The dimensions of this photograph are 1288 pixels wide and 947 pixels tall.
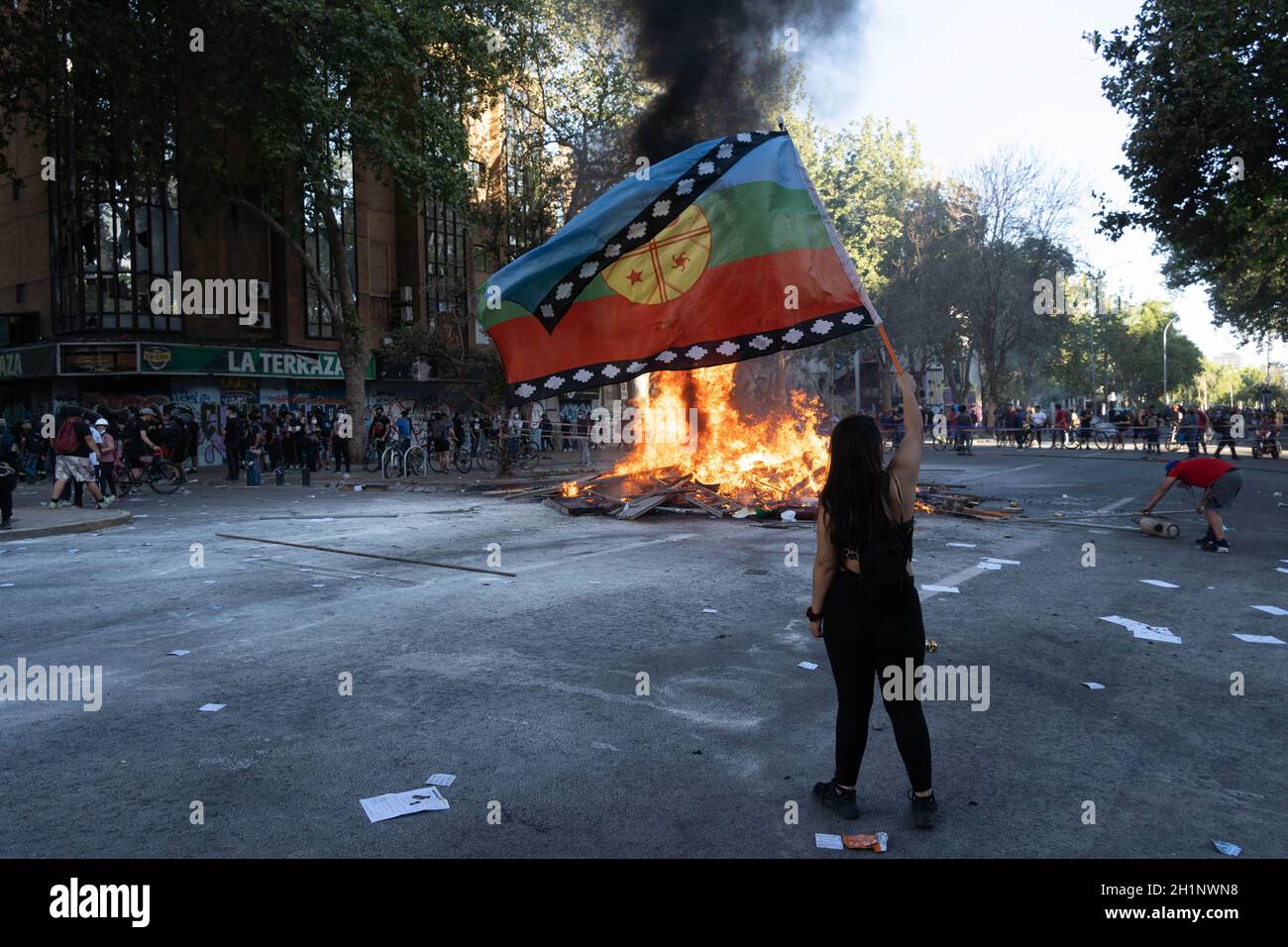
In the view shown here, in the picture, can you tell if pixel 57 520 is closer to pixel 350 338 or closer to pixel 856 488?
pixel 350 338

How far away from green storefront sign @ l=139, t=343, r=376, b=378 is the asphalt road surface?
19.5m

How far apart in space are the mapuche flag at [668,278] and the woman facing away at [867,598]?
2802 mm

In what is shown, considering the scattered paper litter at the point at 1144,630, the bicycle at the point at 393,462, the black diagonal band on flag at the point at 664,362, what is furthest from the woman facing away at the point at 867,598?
the bicycle at the point at 393,462

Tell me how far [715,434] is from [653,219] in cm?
1123

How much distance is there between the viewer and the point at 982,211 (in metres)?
43.6

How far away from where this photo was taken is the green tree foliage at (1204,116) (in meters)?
15.2

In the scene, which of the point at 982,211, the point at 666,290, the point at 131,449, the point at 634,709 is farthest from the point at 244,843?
the point at 982,211

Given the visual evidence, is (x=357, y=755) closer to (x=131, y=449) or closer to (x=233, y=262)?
(x=131, y=449)

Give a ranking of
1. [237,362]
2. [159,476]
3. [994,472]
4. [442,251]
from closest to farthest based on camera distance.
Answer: [159,476], [994,472], [237,362], [442,251]

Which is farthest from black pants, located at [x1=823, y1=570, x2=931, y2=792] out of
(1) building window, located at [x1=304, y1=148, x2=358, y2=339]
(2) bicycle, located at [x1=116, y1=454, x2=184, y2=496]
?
(1) building window, located at [x1=304, y1=148, x2=358, y2=339]

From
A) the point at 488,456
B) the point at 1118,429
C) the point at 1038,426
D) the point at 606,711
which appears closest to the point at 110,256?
the point at 488,456

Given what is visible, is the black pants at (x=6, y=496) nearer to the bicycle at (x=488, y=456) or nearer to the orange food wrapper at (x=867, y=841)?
the orange food wrapper at (x=867, y=841)

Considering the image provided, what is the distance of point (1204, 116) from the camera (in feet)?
51.0

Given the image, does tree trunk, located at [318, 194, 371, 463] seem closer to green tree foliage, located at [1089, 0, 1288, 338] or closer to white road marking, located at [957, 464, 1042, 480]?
white road marking, located at [957, 464, 1042, 480]
